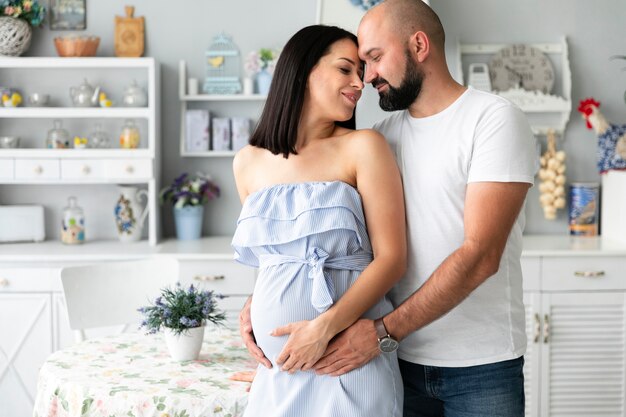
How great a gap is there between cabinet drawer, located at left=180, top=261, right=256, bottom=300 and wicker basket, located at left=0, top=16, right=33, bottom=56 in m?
1.37

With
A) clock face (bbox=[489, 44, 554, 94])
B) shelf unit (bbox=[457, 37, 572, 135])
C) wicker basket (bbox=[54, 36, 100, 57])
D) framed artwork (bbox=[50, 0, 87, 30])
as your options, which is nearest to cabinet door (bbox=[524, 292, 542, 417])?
shelf unit (bbox=[457, 37, 572, 135])

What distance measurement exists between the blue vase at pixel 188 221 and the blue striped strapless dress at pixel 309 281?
7.58 feet

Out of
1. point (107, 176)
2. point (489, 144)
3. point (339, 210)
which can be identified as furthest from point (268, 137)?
point (107, 176)

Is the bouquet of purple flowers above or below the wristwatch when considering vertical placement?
above

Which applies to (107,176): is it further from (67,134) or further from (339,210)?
(339,210)

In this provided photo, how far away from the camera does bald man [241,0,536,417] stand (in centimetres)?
177

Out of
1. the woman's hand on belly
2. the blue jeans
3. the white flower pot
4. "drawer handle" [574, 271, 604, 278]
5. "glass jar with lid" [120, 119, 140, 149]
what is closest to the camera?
the woman's hand on belly

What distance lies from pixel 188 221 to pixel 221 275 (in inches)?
20.7

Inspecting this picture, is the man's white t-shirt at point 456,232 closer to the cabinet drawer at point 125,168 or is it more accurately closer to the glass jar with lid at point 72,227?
the cabinet drawer at point 125,168

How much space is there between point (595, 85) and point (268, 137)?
290 cm

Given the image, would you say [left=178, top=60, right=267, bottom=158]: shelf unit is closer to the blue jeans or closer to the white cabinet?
the white cabinet

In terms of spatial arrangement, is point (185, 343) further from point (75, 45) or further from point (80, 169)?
point (75, 45)

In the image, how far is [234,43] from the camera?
14.0 ft

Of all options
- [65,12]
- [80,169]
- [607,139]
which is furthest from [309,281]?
[65,12]
